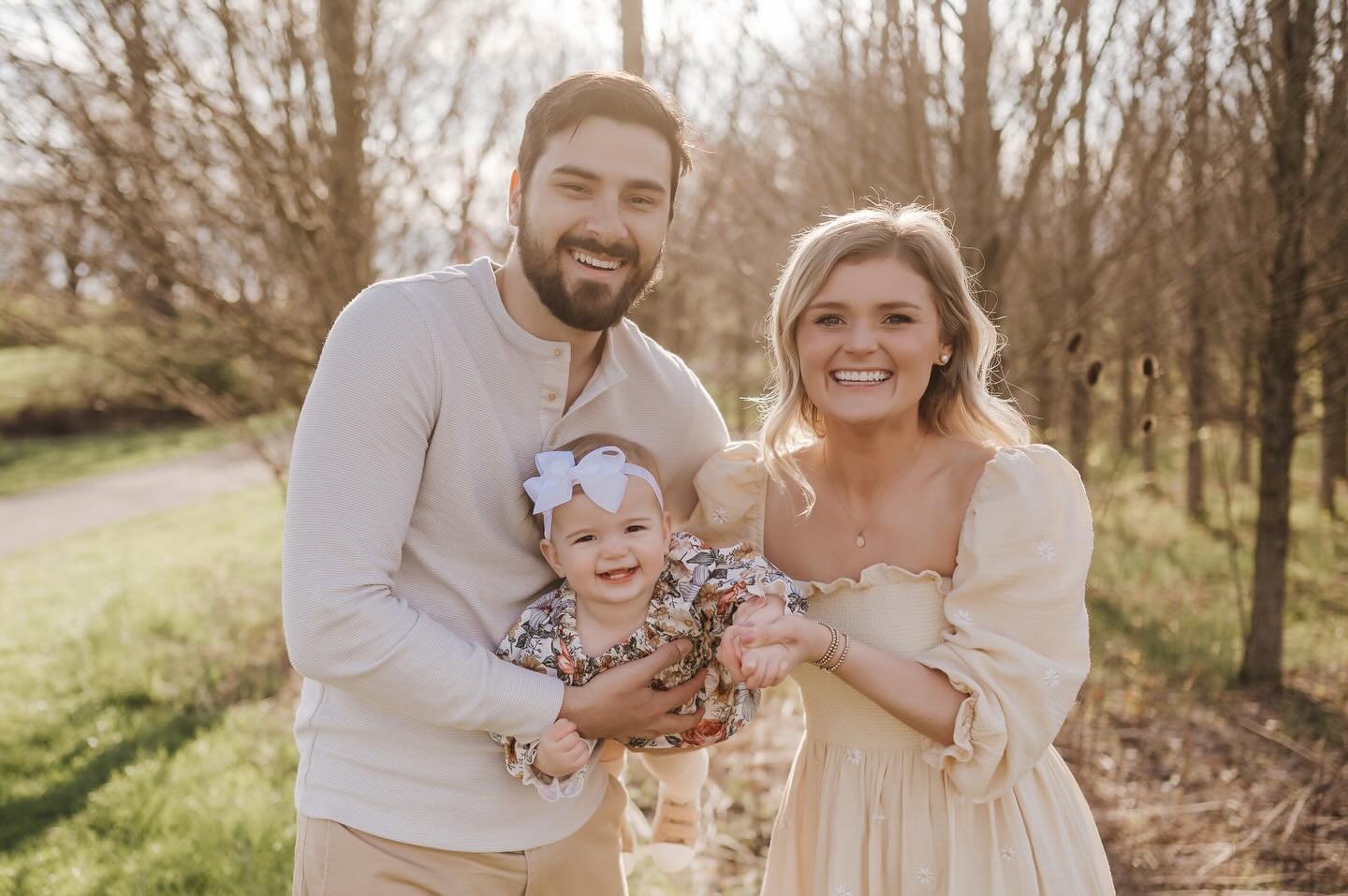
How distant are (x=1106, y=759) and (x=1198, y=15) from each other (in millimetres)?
3248

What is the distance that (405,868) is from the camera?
192cm

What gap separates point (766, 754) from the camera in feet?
15.8

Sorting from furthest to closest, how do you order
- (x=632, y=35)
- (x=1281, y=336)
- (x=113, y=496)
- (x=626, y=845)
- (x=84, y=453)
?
(x=84, y=453) < (x=113, y=496) < (x=1281, y=336) < (x=632, y=35) < (x=626, y=845)

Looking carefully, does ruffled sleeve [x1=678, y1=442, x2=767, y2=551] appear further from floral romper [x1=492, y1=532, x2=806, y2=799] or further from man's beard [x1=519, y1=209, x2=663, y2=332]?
man's beard [x1=519, y1=209, x2=663, y2=332]

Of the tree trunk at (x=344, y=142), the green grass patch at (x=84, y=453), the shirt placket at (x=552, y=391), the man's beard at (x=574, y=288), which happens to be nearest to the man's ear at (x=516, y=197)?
the man's beard at (x=574, y=288)

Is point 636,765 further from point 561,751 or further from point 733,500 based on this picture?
point 561,751

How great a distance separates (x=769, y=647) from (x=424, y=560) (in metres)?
0.70

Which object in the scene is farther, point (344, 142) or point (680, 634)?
point (344, 142)

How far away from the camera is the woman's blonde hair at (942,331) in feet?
7.29

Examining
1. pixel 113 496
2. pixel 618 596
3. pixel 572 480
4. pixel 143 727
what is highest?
pixel 572 480

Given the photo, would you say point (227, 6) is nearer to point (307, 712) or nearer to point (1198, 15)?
point (307, 712)

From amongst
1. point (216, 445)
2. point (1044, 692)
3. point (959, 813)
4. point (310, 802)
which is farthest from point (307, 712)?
point (216, 445)

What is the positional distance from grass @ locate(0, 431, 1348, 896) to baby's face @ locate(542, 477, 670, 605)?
1.98 meters

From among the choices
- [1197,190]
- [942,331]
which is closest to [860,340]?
[942,331]
